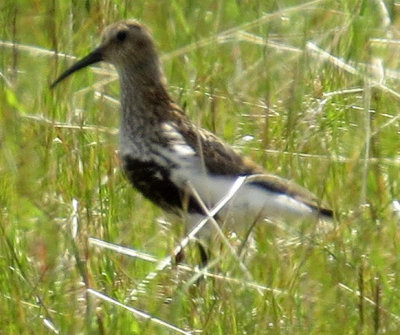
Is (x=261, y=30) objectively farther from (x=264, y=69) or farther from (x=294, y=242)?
(x=294, y=242)

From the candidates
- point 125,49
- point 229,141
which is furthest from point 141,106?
point 229,141

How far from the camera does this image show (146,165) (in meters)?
5.31

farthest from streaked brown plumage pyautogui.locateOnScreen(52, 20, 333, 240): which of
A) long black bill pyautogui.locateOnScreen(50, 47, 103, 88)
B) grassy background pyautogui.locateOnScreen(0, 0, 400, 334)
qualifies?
grassy background pyautogui.locateOnScreen(0, 0, 400, 334)

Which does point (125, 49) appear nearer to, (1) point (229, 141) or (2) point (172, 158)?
(1) point (229, 141)

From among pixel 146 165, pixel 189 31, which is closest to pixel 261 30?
pixel 189 31

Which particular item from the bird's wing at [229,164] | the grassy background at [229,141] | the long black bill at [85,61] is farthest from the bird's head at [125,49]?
the bird's wing at [229,164]

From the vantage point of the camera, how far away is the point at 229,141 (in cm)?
588

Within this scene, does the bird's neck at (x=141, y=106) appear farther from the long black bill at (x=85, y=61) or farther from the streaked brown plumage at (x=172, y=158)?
the long black bill at (x=85, y=61)

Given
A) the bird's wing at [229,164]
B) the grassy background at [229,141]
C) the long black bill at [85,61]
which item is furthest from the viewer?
the long black bill at [85,61]

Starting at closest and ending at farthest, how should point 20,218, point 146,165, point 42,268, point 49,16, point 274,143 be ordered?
point 42,268
point 20,218
point 146,165
point 274,143
point 49,16

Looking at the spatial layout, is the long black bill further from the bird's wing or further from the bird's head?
the bird's wing

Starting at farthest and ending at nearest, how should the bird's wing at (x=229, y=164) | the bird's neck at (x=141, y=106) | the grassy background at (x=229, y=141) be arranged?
the bird's neck at (x=141, y=106) → the bird's wing at (x=229, y=164) → the grassy background at (x=229, y=141)

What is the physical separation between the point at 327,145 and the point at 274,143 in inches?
9.6

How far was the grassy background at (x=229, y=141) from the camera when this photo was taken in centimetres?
436
